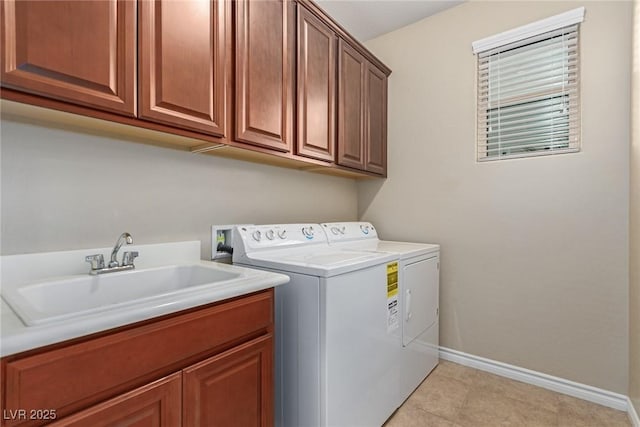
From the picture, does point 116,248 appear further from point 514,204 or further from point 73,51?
point 514,204

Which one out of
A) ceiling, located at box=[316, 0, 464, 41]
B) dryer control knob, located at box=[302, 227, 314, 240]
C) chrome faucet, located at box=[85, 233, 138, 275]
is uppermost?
ceiling, located at box=[316, 0, 464, 41]

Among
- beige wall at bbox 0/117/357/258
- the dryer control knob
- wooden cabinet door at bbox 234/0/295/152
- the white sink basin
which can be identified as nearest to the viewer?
the white sink basin

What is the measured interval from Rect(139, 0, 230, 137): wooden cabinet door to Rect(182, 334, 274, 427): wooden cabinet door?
90 cm

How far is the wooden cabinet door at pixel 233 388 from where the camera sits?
0.94m

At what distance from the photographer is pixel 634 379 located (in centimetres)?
162

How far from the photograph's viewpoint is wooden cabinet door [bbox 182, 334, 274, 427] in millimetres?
938

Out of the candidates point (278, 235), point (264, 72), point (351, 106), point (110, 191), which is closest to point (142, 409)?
point (110, 191)

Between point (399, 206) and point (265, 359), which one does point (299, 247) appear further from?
point (399, 206)

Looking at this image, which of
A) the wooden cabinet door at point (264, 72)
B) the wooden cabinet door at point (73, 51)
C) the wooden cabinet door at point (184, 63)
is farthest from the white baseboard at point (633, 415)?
the wooden cabinet door at point (73, 51)

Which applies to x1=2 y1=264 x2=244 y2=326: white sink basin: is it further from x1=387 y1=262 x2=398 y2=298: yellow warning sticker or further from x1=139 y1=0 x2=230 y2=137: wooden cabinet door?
x1=387 y1=262 x2=398 y2=298: yellow warning sticker

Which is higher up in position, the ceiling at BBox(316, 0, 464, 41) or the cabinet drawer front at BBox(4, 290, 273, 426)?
the ceiling at BBox(316, 0, 464, 41)

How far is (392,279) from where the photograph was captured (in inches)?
66.0

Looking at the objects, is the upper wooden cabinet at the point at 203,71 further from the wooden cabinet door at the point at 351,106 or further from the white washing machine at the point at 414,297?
the white washing machine at the point at 414,297

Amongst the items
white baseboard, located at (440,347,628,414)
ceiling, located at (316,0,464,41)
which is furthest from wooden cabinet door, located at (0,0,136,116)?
white baseboard, located at (440,347,628,414)
